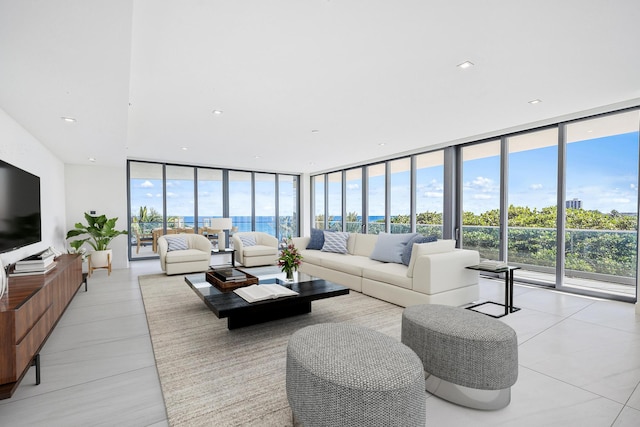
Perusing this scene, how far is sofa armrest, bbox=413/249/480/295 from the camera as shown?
3.39 meters

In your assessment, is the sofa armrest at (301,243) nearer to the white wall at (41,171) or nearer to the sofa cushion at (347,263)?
the sofa cushion at (347,263)

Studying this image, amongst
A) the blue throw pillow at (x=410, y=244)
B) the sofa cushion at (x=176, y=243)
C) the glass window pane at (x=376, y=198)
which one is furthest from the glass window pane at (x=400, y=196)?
the sofa cushion at (x=176, y=243)

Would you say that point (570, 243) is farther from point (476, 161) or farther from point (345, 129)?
point (345, 129)

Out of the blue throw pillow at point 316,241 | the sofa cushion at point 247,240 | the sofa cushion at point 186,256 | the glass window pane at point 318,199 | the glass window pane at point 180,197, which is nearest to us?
the sofa cushion at point 186,256

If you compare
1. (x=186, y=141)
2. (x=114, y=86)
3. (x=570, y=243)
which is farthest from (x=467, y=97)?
(x=186, y=141)

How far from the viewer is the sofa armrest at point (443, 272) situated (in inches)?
133

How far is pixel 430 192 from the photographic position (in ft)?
20.7

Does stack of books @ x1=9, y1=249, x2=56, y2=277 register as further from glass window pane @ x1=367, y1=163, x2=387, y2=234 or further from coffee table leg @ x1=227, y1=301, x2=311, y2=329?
glass window pane @ x1=367, y1=163, x2=387, y2=234

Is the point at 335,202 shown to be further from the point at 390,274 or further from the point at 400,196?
the point at 390,274

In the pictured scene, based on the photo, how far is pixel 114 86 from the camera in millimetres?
2564

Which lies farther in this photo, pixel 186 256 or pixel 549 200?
pixel 186 256

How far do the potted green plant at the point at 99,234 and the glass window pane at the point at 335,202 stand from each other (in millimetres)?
5331

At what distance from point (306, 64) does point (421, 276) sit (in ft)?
8.32

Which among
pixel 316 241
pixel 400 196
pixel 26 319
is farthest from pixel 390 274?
pixel 400 196
